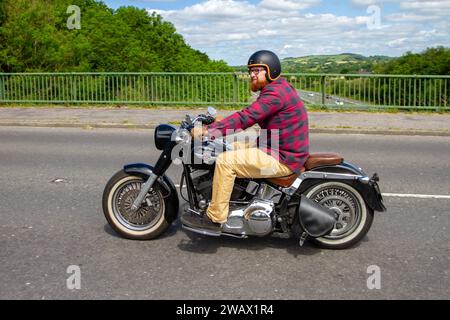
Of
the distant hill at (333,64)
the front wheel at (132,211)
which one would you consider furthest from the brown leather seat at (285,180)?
the distant hill at (333,64)

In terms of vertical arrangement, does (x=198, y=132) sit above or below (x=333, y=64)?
below

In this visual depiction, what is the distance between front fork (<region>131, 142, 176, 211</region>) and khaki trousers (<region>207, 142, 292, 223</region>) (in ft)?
1.72

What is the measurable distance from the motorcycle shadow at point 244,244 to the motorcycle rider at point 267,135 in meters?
0.33

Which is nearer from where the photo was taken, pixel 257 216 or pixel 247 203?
pixel 257 216

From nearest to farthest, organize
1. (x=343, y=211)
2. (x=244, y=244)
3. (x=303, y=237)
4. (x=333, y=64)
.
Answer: (x=303, y=237)
(x=343, y=211)
(x=244, y=244)
(x=333, y=64)

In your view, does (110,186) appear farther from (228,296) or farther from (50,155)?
(50,155)

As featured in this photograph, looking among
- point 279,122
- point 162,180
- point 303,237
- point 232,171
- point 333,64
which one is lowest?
point 303,237

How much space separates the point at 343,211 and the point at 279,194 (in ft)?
2.04

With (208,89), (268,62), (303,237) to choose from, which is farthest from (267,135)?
(208,89)

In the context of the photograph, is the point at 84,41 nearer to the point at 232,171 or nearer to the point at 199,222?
the point at 199,222

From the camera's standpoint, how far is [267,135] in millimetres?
4918

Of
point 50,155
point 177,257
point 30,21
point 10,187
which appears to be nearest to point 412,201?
point 177,257

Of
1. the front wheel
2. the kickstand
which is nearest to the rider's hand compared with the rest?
the front wheel

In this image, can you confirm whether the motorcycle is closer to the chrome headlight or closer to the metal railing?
the chrome headlight
